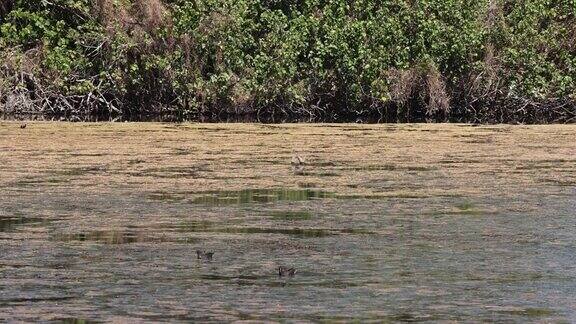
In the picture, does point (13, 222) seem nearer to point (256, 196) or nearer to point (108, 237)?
point (108, 237)

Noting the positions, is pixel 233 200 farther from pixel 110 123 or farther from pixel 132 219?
pixel 110 123

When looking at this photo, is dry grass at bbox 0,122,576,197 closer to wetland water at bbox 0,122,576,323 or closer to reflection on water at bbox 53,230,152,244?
wetland water at bbox 0,122,576,323

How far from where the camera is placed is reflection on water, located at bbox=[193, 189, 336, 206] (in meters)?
11.3

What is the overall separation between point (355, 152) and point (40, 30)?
1105 cm

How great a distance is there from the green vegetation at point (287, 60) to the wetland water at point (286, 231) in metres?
7.33

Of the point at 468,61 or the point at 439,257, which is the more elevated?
the point at 468,61

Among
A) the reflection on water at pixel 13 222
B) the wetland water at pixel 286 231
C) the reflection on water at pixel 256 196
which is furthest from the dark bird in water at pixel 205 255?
the reflection on water at pixel 256 196

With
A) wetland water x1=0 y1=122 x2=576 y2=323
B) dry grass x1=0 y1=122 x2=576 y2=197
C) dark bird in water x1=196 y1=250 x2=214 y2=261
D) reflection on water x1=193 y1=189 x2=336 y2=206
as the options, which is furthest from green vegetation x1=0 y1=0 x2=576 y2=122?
dark bird in water x1=196 y1=250 x2=214 y2=261

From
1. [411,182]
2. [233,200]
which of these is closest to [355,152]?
[411,182]

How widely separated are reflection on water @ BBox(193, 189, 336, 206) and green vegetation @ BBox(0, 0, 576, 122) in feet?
40.1

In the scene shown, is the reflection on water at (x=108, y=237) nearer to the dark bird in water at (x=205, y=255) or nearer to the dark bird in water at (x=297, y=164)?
the dark bird in water at (x=205, y=255)

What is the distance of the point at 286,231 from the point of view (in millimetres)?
9578

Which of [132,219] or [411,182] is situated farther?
[411,182]

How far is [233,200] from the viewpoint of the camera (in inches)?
447
